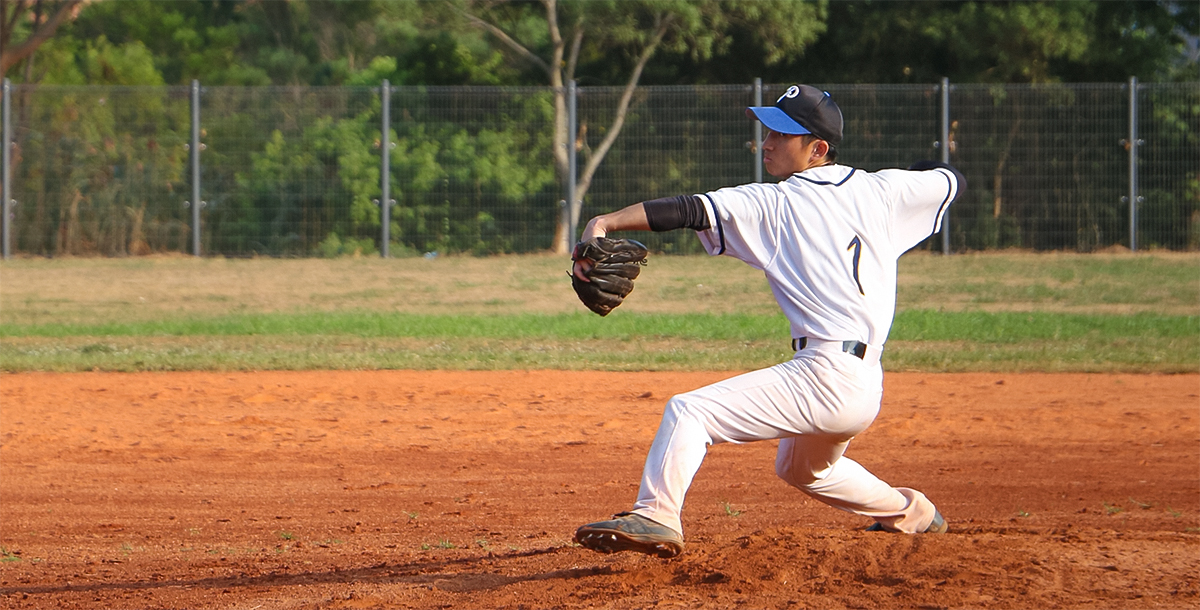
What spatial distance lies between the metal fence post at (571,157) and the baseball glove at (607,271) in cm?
1725

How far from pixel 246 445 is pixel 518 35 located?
18734 millimetres

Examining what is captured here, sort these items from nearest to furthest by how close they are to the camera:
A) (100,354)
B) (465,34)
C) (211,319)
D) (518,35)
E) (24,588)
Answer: (24,588) < (100,354) < (211,319) < (518,35) < (465,34)

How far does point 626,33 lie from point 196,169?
8.47 meters

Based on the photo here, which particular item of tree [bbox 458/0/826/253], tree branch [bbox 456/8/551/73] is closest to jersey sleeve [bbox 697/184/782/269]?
tree [bbox 458/0/826/253]

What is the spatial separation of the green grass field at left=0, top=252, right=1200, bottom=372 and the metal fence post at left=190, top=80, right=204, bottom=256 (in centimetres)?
60

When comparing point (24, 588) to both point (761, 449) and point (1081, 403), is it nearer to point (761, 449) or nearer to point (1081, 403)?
point (761, 449)

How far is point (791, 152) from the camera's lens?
429cm

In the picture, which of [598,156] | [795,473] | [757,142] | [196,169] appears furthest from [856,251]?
[196,169]

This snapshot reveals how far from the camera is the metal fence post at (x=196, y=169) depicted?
21.3m

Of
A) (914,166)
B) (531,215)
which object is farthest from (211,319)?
(914,166)

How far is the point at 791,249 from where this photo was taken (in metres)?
4.11

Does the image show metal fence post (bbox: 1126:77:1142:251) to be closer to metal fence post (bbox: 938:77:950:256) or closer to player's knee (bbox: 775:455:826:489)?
metal fence post (bbox: 938:77:950:256)

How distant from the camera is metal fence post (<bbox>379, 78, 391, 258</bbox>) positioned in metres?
21.2

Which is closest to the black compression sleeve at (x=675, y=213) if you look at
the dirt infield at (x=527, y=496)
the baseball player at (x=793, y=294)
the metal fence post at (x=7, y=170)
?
the baseball player at (x=793, y=294)
